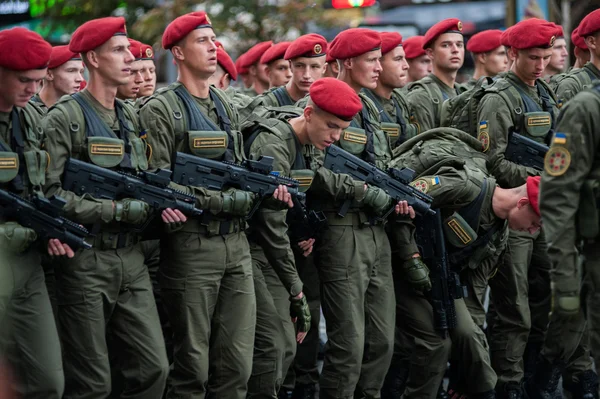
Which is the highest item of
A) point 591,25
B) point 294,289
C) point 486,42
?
point 591,25

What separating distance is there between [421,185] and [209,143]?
62.3 inches

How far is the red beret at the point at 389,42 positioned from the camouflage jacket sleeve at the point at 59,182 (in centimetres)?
355

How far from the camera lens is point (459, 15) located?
951 inches

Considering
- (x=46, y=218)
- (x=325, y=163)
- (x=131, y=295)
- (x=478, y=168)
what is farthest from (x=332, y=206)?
(x=46, y=218)

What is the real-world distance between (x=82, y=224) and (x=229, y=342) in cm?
113

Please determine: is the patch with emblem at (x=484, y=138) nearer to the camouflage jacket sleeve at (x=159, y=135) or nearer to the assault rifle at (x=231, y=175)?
the assault rifle at (x=231, y=175)

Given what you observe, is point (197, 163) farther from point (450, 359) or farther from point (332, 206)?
point (450, 359)

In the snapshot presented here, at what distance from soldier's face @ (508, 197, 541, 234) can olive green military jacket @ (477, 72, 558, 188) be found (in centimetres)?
110

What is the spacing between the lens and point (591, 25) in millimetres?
9156

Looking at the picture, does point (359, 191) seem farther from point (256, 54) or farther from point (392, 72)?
point (256, 54)

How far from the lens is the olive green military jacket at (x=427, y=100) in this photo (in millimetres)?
9492

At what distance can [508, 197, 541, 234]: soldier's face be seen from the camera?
23.2 feet

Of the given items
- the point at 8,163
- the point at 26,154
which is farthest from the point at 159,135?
the point at 8,163

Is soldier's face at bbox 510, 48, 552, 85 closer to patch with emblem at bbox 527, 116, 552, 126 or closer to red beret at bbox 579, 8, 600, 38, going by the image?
patch with emblem at bbox 527, 116, 552, 126
